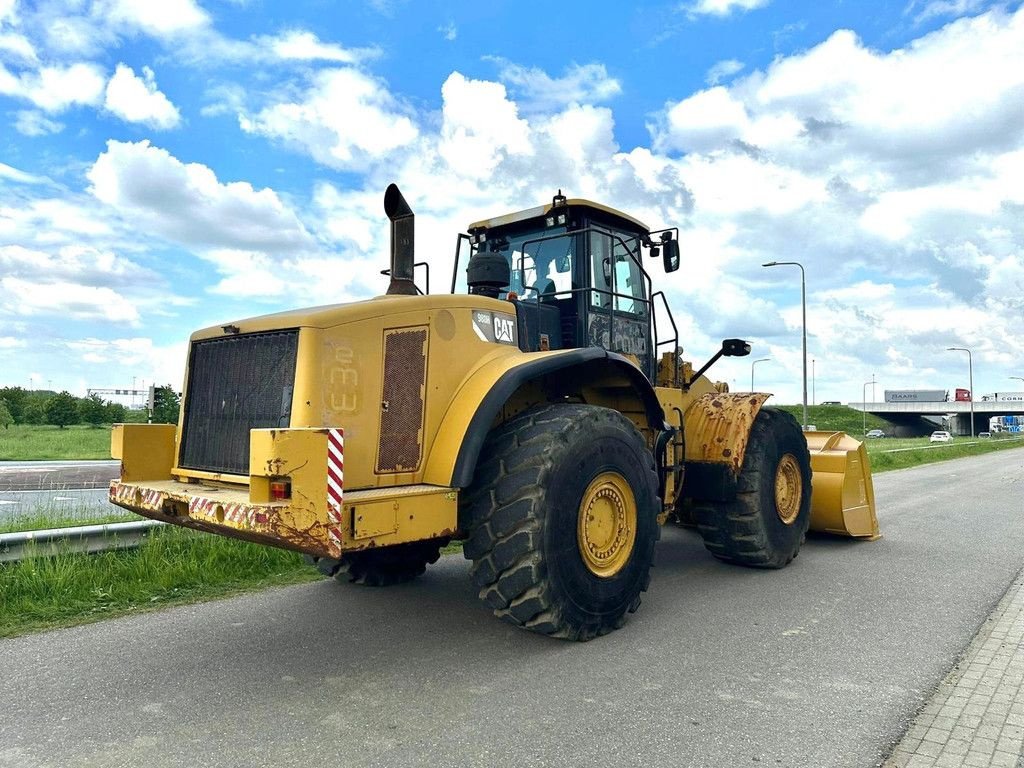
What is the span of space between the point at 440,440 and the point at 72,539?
343 cm

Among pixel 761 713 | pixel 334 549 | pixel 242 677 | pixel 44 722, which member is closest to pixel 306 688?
pixel 242 677

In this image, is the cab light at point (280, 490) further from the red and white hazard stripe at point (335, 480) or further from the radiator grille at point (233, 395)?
the radiator grille at point (233, 395)

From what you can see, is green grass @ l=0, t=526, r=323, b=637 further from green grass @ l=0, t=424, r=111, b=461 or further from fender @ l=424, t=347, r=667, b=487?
green grass @ l=0, t=424, r=111, b=461

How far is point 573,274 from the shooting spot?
19.7 ft

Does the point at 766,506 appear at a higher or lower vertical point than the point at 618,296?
lower

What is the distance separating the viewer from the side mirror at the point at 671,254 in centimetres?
648

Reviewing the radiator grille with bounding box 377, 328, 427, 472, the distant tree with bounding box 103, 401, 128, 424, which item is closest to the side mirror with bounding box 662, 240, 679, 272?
the radiator grille with bounding box 377, 328, 427, 472

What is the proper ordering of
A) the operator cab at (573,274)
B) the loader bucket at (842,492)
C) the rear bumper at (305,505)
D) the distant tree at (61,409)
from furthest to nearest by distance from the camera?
the distant tree at (61,409) → the loader bucket at (842,492) → the operator cab at (573,274) → the rear bumper at (305,505)

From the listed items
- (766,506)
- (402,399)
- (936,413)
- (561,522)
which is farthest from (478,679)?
(936,413)

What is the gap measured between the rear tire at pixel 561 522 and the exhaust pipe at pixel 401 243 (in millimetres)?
1217

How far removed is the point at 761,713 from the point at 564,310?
332 cm

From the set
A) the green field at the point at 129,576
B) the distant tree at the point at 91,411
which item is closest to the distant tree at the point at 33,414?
the distant tree at the point at 91,411

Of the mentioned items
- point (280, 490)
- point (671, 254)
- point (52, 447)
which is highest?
point (671, 254)

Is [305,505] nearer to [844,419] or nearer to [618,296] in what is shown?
[618,296]
